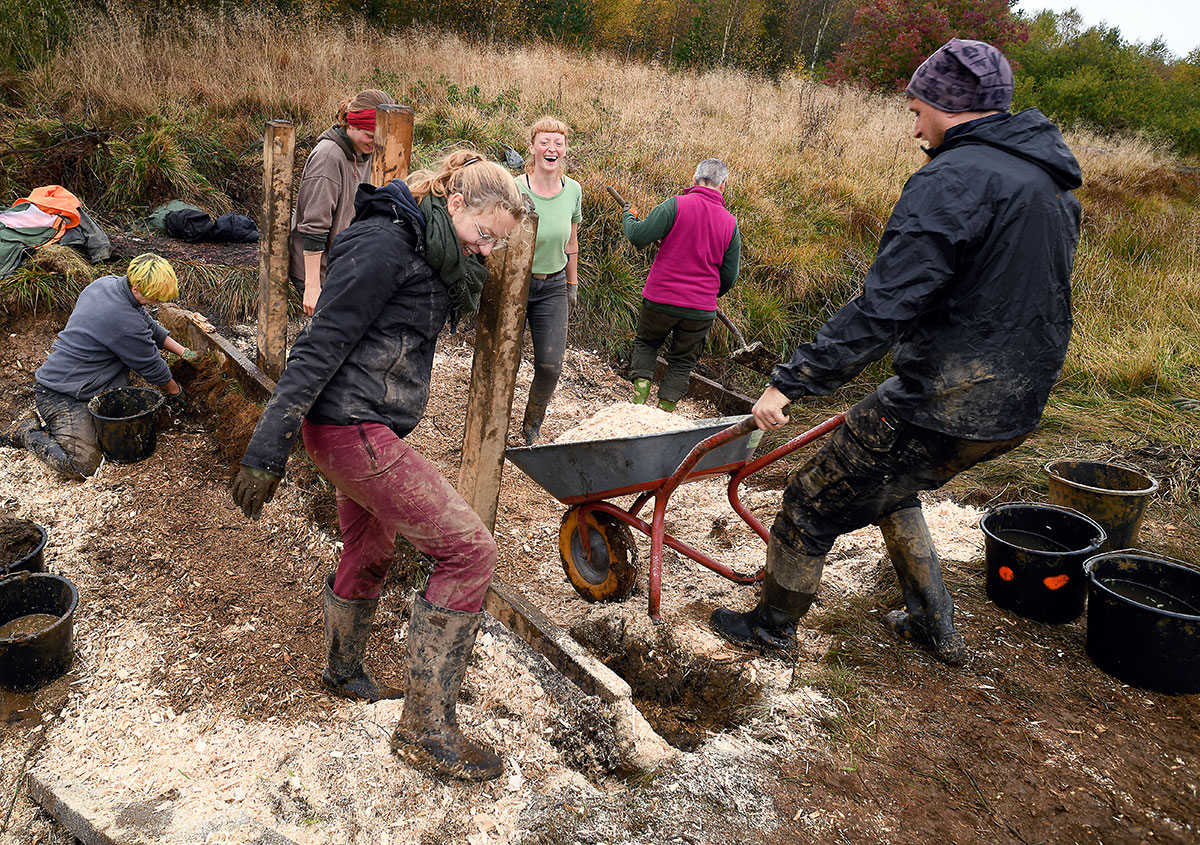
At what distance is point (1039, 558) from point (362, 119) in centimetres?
405

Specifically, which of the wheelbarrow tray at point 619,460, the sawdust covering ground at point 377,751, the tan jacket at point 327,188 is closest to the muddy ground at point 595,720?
the sawdust covering ground at point 377,751

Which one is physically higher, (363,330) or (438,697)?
(363,330)

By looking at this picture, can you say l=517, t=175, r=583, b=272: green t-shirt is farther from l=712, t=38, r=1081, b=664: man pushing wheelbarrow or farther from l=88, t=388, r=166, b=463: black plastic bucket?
l=88, t=388, r=166, b=463: black plastic bucket

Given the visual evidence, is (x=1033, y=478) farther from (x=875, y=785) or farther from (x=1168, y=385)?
(x=875, y=785)

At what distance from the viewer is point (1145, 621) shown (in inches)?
119

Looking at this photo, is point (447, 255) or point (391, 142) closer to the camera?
point (447, 255)

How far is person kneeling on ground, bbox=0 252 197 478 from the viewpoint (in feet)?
14.8

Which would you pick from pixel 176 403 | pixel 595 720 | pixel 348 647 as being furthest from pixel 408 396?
pixel 176 403

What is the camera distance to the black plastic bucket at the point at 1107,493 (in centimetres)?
401

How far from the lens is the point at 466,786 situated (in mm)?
2484

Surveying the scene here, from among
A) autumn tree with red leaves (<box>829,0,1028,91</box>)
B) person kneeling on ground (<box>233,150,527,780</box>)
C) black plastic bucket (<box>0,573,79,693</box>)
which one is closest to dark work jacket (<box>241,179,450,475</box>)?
person kneeling on ground (<box>233,150,527,780</box>)

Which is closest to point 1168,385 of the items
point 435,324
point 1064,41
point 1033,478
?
point 1033,478

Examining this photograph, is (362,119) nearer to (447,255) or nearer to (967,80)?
(447,255)

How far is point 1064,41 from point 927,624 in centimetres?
2370
